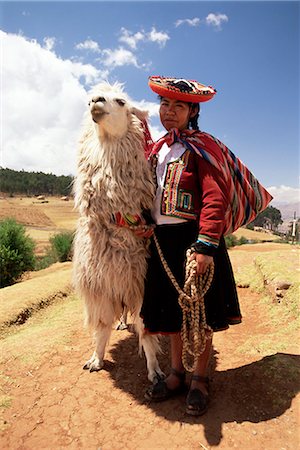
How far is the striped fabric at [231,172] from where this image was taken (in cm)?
217

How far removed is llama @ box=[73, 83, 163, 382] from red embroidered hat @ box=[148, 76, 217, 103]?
11.6 inches

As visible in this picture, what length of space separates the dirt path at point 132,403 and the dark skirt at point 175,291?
1.61 ft

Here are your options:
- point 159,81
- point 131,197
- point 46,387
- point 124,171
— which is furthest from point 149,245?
point 46,387

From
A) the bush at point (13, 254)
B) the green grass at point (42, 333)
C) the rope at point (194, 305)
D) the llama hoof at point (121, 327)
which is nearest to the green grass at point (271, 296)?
the rope at point (194, 305)

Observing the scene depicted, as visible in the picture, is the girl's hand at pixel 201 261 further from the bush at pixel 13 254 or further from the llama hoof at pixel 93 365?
the bush at pixel 13 254

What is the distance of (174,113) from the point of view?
7.43 ft

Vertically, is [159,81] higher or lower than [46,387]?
higher

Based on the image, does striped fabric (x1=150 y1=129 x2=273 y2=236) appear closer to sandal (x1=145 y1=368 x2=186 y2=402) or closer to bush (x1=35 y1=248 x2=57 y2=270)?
sandal (x1=145 y1=368 x2=186 y2=402)

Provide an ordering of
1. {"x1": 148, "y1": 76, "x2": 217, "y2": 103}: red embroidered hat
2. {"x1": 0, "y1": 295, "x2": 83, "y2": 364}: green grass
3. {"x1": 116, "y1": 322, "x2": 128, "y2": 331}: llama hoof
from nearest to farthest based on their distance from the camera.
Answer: {"x1": 148, "y1": 76, "x2": 217, "y2": 103}: red embroidered hat → {"x1": 0, "y1": 295, "x2": 83, "y2": 364}: green grass → {"x1": 116, "y1": 322, "x2": 128, "y2": 331}: llama hoof

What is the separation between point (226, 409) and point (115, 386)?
86cm

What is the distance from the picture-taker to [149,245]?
98.0 inches

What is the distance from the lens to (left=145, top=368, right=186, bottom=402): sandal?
7.84ft

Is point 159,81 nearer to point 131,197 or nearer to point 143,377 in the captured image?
point 131,197

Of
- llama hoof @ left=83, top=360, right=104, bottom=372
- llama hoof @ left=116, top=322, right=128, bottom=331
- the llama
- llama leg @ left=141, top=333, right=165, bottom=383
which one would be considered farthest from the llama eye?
llama hoof @ left=116, top=322, right=128, bottom=331
